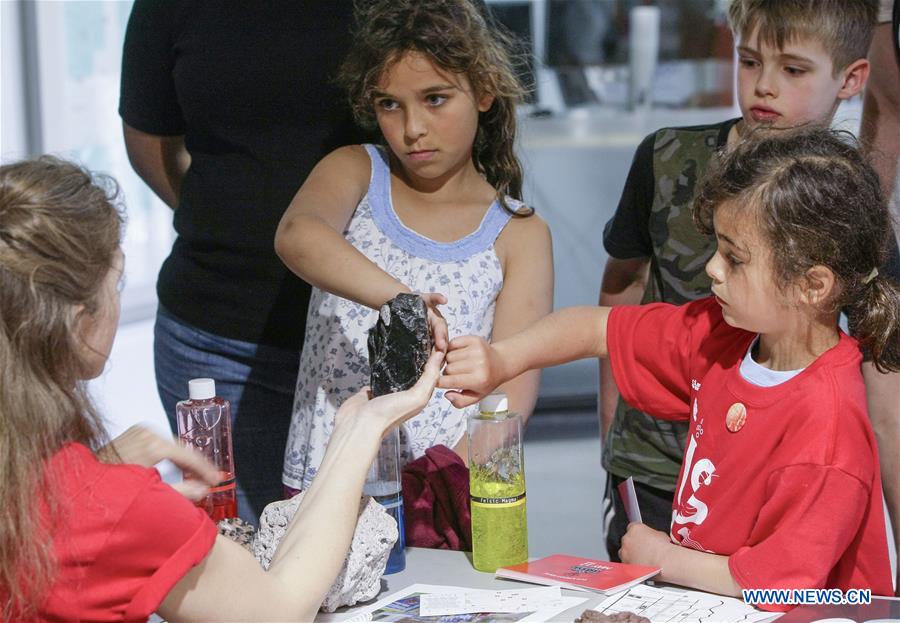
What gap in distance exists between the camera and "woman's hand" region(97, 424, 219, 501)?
152cm

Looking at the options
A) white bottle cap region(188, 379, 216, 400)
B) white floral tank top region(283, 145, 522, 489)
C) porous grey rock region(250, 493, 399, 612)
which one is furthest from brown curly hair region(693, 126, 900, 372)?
white bottle cap region(188, 379, 216, 400)

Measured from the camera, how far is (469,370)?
1.79m

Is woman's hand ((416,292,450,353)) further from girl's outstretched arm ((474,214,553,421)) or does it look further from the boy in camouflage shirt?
the boy in camouflage shirt

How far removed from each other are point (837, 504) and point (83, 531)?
0.94 meters

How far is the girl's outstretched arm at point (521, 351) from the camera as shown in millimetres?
1788

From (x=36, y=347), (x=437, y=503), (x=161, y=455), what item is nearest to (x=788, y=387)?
(x=437, y=503)

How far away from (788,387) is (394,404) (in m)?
0.56

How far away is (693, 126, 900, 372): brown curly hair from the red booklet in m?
0.47

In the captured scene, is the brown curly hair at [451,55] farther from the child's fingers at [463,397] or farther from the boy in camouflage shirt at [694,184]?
the child's fingers at [463,397]

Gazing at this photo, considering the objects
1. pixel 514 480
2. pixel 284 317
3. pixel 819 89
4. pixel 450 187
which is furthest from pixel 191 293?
pixel 819 89

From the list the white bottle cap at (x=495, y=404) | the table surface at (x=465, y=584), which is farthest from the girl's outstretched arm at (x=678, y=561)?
the white bottle cap at (x=495, y=404)

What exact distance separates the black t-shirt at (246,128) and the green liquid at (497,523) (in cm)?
70

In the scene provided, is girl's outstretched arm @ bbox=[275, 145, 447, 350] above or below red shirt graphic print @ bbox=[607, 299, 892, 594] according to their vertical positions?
above

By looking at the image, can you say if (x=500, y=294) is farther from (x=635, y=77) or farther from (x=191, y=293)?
(x=635, y=77)
